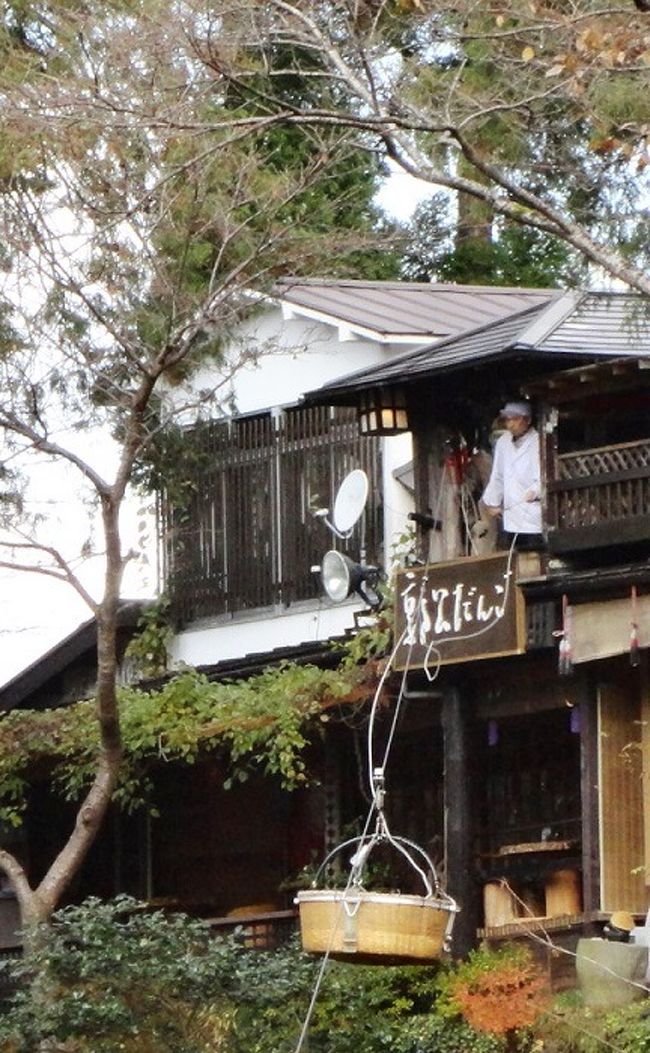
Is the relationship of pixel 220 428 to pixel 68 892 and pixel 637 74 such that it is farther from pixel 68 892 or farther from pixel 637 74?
pixel 637 74

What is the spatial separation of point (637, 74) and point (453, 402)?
7857mm

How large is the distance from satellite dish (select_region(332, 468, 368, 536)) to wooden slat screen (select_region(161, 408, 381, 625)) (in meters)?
0.85

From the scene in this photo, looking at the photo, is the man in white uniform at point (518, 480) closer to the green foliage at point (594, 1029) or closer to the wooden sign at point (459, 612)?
the wooden sign at point (459, 612)

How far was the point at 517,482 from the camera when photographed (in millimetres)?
22859

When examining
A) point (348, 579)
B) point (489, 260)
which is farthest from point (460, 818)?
point (489, 260)

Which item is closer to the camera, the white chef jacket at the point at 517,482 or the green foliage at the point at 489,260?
the white chef jacket at the point at 517,482

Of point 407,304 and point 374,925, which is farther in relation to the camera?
point 407,304

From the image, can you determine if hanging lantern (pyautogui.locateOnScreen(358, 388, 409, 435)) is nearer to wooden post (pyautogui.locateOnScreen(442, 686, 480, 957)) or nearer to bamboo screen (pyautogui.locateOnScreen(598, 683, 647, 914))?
wooden post (pyautogui.locateOnScreen(442, 686, 480, 957))

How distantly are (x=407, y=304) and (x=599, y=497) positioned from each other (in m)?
6.97

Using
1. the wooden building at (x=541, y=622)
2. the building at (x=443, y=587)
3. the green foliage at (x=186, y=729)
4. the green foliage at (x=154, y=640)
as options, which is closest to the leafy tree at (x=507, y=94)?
the building at (x=443, y=587)

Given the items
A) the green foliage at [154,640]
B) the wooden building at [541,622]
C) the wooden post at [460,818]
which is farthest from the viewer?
the green foliage at [154,640]

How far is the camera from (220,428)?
28.2 metres

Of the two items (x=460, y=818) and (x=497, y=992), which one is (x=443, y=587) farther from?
(x=497, y=992)

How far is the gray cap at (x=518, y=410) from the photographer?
23.0m
